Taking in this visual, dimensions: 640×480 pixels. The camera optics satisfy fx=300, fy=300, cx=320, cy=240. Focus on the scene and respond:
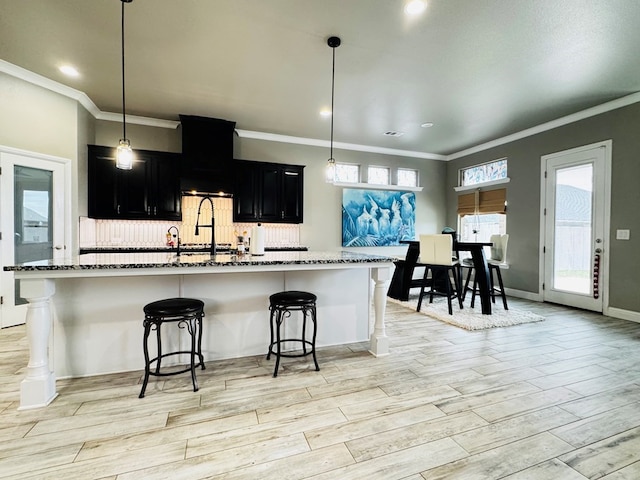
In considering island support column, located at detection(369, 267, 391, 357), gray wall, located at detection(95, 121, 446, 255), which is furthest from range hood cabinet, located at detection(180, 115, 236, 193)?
island support column, located at detection(369, 267, 391, 357)

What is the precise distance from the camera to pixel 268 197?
5355mm

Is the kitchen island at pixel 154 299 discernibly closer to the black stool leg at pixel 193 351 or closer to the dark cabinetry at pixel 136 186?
the black stool leg at pixel 193 351

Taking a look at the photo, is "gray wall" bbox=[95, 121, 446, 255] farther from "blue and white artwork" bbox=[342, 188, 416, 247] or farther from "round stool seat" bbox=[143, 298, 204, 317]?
"round stool seat" bbox=[143, 298, 204, 317]

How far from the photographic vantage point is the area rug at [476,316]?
3.78 m

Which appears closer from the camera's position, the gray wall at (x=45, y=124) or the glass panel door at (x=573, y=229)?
the gray wall at (x=45, y=124)

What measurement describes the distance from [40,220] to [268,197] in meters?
3.11

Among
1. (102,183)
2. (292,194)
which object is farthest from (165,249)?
(292,194)

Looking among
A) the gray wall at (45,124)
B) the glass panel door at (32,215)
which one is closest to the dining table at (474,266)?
the gray wall at (45,124)

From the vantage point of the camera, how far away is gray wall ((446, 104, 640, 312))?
3.97 meters

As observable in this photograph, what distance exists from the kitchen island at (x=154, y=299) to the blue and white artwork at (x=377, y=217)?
3.20 metres

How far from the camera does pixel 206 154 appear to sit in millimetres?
4766

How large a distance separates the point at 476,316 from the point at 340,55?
3665mm

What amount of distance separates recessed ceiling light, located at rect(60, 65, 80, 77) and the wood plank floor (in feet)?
9.98

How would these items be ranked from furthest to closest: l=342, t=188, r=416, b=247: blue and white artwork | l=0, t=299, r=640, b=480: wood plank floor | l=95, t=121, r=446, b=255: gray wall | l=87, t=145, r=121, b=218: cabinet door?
1. l=342, t=188, r=416, b=247: blue and white artwork
2. l=95, t=121, r=446, b=255: gray wall
3. l=87, t=145, r=121, b=218: cabinet door
4. l=0, t=299, r=640, b=480: wood plank floor
